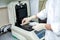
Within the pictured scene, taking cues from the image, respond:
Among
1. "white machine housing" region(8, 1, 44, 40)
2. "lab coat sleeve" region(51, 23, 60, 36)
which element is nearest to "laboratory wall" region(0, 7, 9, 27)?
"white machine housing" region(8, 1, 44, 40)

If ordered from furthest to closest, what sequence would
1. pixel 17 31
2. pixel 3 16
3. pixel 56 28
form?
pixel 3 16 < pixel 17 31 < pixel 56 28

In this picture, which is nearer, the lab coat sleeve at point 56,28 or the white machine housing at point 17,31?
the lab coat sleeve at point 56,28

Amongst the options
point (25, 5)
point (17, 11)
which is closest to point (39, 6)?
point (25, 5)

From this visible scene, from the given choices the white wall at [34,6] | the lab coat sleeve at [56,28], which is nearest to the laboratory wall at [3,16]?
the white wall at [34,6]

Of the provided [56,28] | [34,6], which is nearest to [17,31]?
[34,6]

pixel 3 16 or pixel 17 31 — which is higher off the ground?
pixel 3 16

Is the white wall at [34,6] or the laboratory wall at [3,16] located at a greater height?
the white wall at [34,6]

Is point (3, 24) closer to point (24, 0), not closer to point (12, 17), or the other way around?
point (12, 17)

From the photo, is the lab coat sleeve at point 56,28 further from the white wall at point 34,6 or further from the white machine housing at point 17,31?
the white wall at point 34,6

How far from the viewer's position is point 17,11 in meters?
1.72

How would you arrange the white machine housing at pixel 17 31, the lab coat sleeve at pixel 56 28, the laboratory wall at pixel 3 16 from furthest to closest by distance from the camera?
the laboratory wall at pixel 3 16
the white machine housing at pixel 17 31
the lab coat sleeve at pixel 56 28

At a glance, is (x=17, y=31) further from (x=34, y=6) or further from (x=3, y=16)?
(x=34, y=6)

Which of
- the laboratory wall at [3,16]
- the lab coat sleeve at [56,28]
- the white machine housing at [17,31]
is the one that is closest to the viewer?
the lab coat sleeve at [56,28]

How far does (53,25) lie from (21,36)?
0.76 m
